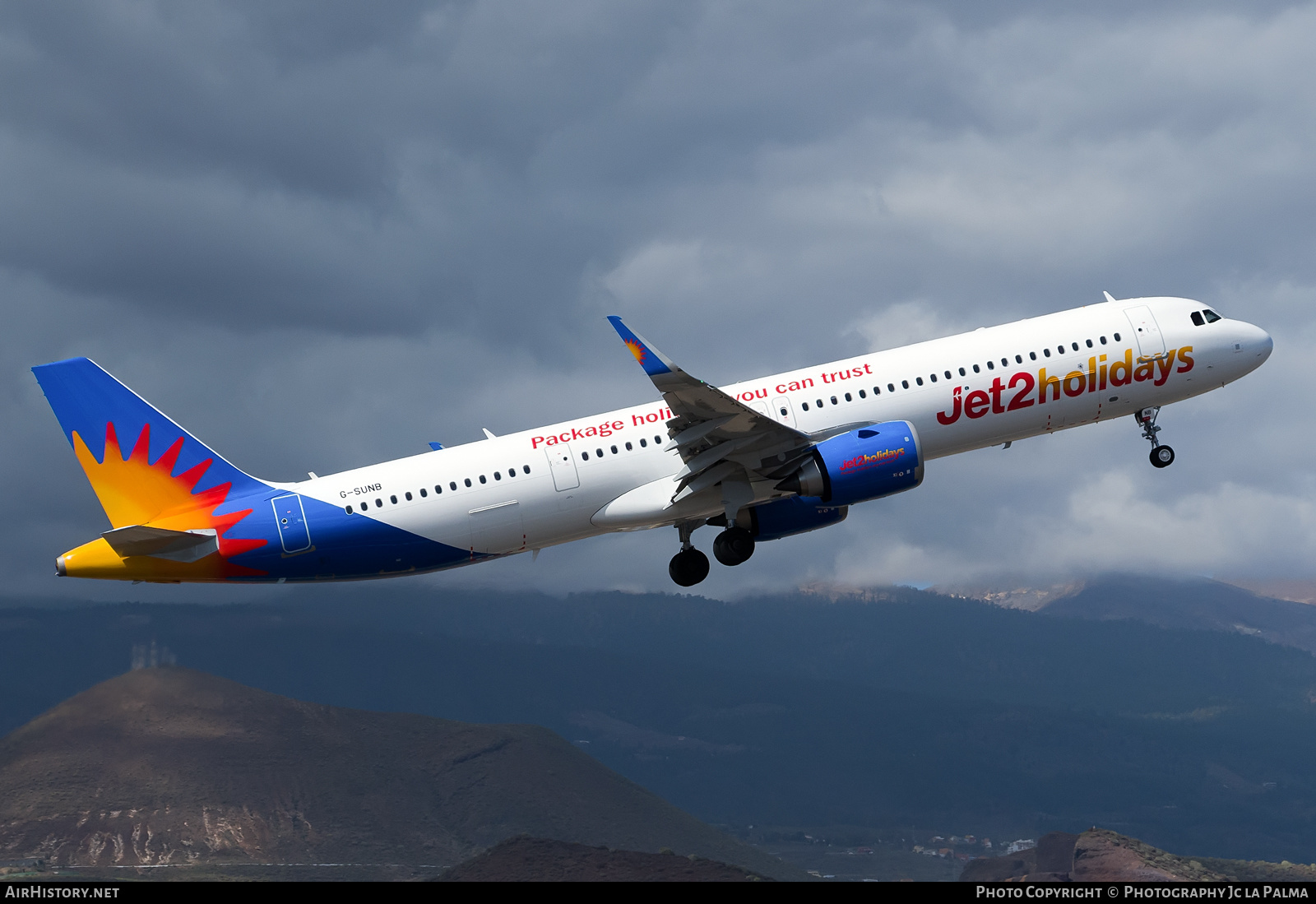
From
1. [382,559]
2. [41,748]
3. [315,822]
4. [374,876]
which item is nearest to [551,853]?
[374,876]

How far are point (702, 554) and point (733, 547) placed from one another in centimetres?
254

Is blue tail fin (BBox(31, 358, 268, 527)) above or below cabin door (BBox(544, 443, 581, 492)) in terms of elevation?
above

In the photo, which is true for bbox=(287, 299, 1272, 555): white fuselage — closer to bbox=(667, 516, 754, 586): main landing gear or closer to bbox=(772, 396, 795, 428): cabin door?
bbox=(772, 396, 795, 428): cabin door

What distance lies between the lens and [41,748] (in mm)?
175250

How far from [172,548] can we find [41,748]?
153 meters

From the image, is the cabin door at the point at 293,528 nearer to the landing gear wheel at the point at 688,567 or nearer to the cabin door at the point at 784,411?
the landing gear wheel at the point at 688,567

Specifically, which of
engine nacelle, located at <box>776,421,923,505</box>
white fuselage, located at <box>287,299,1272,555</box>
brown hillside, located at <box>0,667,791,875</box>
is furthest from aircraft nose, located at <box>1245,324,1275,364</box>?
brown hillside, located at <box>0,667,791,875</box>

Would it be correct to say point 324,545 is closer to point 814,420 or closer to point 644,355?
point 644,355

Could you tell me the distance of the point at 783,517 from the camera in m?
49.4

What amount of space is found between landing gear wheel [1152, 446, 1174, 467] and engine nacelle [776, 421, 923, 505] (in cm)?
1320

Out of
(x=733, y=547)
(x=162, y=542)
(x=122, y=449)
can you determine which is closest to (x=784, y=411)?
(x=733, y=547)

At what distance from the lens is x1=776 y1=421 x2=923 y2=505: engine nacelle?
44094mm

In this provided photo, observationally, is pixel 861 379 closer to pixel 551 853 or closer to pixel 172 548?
pixel 172 548

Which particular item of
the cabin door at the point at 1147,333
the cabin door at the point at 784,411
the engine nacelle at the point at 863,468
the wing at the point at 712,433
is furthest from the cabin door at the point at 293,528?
the cabin door at the point at 1147,333
